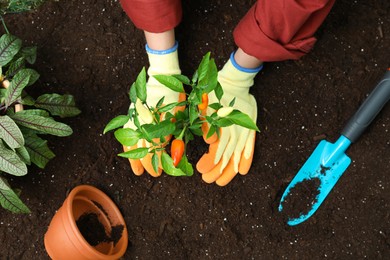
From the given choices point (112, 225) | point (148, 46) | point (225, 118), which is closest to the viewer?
point (225, 118)

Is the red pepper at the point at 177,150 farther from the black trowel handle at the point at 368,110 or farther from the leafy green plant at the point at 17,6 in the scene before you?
the leafy green plant at the point at 17,6

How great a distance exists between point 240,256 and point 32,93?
0.88 metres

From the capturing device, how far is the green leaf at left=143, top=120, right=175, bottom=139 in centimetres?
112

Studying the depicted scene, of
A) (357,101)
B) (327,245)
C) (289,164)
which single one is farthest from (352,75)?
(327,245)

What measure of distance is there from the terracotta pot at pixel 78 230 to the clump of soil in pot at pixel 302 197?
55 cm

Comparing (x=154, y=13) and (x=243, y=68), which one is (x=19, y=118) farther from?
(x=243, y=68)

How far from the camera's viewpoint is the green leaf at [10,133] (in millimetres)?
1271

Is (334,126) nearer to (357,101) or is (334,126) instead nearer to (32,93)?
(357,101)

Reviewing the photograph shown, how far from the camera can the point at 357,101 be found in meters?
1.59

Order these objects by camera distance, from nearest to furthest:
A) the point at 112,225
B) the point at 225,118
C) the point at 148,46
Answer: the point at 225,118, the point at 148,46, the point at 112,225

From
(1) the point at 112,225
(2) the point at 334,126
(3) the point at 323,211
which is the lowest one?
(1) the point at 112,225

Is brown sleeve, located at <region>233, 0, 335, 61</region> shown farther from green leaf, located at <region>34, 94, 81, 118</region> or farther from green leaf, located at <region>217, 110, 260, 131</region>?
green leaf, located at <region>34, 94, 81, 118</region>

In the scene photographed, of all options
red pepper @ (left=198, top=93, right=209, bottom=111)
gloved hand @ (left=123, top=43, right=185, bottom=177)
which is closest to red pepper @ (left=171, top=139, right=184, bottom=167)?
red pepper @ (left=198, top=93, right=209, bottom=111)

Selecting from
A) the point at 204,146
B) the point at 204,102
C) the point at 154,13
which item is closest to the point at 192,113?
the point at 204,102
